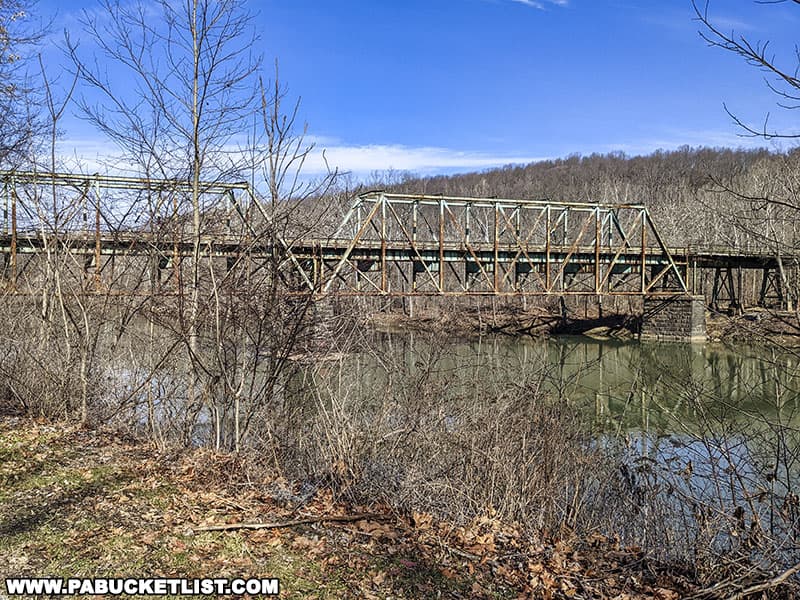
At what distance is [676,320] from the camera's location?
43812mm

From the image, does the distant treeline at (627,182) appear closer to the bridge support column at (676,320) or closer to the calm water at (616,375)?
the bridge support column at (676,320)

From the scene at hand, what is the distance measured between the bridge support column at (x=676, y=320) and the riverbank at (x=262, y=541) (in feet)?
127

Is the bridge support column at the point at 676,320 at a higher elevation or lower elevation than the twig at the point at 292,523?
lower

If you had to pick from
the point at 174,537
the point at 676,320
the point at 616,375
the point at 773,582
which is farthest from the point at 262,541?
the point at 676,320

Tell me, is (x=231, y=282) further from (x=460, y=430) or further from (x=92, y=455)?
→ (x=460, y=430)

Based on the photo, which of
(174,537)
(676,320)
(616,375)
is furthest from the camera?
(676,320)

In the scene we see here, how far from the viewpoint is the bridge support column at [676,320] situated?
43.0 m

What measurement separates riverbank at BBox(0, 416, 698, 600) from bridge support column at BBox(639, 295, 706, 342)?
127ft

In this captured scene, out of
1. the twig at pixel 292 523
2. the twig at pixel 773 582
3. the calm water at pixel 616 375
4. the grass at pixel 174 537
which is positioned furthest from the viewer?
the calm water at pixel 616 375

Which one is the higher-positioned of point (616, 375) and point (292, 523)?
point (292, 523)

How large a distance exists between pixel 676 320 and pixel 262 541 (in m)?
42.6

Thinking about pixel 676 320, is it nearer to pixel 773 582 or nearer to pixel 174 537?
pixel 773 582

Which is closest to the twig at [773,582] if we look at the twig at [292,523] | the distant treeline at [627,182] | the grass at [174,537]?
the grass at [174,537]

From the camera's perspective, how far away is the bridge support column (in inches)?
1694
